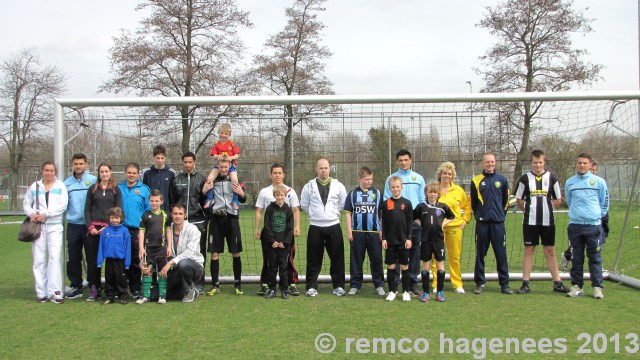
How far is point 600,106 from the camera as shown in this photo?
7617 millimetres

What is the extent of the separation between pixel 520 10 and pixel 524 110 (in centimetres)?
1675

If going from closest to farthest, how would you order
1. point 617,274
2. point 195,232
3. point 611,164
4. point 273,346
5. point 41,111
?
point 273,346 < point 195,232 < point 617,274 < point 611,164 < point 41,111

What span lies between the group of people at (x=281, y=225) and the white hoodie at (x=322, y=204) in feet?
0.04

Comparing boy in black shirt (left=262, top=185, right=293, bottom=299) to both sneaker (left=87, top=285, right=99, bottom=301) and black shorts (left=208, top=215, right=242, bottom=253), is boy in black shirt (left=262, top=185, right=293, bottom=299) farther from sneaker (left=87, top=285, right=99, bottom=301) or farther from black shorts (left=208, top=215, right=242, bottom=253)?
sneaker (left=87, top=285, right=99, bottom=301)

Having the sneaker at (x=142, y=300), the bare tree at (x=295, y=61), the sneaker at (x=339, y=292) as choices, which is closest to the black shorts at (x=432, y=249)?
the sneaker at (x=339, y=292)

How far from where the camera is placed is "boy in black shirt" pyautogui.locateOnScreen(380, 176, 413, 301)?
6.43 m

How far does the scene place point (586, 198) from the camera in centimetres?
668

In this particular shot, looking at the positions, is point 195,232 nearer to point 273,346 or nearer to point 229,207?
point 229,207

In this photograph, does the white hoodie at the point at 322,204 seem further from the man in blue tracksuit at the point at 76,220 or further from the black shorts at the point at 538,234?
the man in blue tracksuit at the point at 76,220

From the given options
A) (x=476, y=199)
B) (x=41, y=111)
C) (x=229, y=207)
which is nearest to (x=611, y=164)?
(x=476, y=199)

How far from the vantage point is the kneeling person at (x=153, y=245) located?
648 centimetres

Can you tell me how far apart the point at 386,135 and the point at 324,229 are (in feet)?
7.70

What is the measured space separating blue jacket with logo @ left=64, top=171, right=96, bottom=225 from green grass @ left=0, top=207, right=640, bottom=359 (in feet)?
3.53

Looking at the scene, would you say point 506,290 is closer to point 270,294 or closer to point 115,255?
point 270,294
